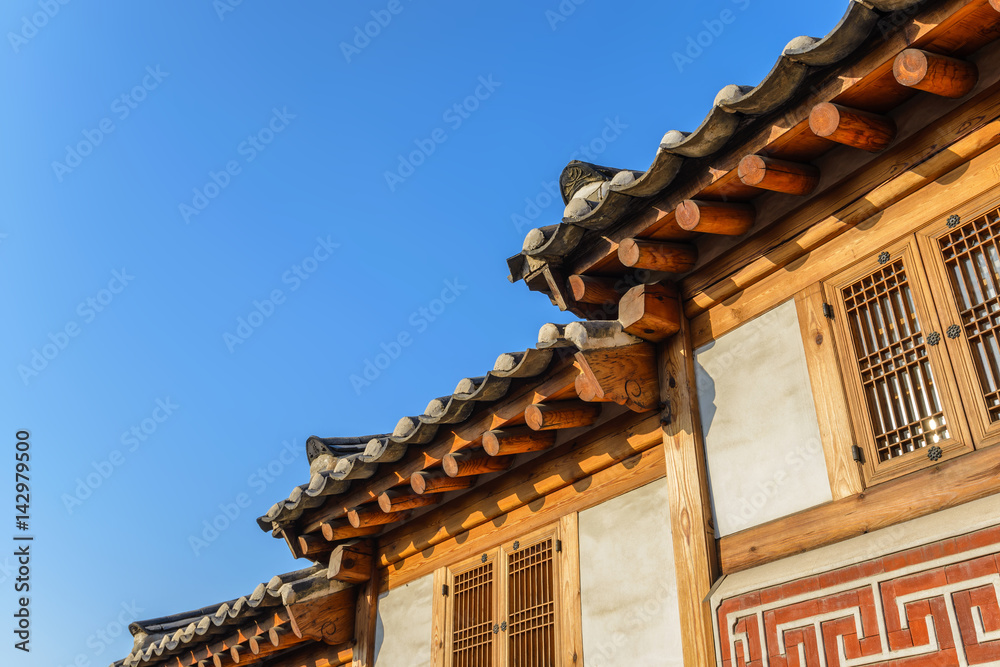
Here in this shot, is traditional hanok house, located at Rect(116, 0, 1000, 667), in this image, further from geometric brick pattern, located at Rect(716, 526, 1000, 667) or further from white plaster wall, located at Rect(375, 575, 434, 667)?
white plaster wall, located at Rect(375, 575, 434, 667)

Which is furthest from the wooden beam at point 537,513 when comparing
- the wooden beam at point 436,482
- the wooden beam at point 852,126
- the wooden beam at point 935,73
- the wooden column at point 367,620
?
the wooden beam at point 935,73

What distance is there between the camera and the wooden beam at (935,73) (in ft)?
14.3

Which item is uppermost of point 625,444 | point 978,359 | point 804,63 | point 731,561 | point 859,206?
point 804,63

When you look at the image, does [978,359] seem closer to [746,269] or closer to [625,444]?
[746,269]

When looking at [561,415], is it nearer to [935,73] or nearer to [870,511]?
[870,511]

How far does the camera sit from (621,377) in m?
5.88

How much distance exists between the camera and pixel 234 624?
973 centimetres

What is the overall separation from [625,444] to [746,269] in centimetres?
151

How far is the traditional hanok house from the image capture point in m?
4.36

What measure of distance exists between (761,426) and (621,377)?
3.21 ft

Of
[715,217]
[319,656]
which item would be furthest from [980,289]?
[319,656]

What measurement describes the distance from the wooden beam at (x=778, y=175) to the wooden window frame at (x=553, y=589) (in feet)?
9.21

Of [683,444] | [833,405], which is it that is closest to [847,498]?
[833,405]

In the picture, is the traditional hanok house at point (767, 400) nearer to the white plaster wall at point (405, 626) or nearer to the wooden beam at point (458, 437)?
the wooden beam at point (458, 437)
